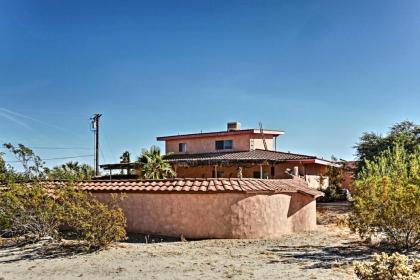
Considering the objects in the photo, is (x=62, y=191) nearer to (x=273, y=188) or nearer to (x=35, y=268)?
(x=35, y=268)

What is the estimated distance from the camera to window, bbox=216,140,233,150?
39.4 m

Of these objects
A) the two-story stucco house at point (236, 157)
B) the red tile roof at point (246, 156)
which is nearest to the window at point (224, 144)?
Result: the two-story stucco house at point (236, 157)

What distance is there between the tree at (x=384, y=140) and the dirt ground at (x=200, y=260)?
2037 cm

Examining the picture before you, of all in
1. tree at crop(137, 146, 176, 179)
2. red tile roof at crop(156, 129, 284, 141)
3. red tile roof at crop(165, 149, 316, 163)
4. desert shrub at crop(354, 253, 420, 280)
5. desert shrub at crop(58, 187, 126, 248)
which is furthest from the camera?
red tile roof at crop(156, 129, 284, 141)

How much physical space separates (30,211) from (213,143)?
2631cm

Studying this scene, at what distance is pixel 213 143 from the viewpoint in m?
40.2

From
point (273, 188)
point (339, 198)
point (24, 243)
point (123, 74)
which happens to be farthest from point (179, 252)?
point (339, 198)

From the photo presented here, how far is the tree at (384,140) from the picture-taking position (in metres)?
33.0

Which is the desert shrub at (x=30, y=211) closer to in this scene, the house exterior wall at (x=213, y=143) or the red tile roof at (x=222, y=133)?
the red tile roof at (x=222, y=133)

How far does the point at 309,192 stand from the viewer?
1780 cm

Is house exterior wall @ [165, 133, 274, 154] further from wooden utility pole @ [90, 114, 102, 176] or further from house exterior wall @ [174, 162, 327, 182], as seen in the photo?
wooden utility pole @ [90, 114, 102, 176]

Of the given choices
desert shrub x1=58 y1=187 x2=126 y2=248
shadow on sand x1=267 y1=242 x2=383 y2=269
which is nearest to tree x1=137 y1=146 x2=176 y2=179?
desert shrub x1=58 y1=187 x2=126 y2=248

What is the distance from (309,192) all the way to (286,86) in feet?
27.7

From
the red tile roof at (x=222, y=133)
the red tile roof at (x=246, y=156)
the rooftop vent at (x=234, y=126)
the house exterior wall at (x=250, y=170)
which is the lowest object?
the house exterior wall at (x=250, y=170)
